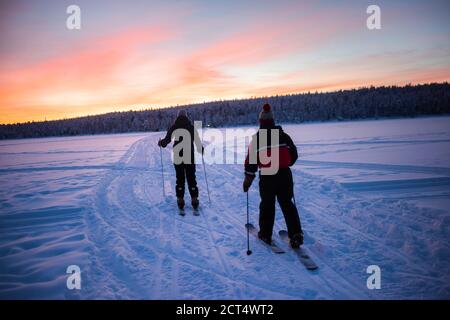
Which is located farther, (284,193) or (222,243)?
(222,243)

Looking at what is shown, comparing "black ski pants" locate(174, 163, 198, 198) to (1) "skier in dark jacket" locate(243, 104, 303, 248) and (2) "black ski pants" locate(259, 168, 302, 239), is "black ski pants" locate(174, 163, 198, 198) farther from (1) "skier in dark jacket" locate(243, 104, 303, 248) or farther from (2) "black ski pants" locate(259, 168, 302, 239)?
(2) "black ski pants" locate(259, 168, 302, 239)

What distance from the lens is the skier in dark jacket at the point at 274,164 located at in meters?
3.91

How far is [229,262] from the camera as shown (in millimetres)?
3674

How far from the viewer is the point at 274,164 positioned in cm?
392

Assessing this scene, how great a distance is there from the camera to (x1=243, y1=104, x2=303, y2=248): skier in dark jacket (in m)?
3.91

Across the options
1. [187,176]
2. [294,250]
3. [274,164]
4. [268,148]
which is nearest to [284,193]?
[274,164]

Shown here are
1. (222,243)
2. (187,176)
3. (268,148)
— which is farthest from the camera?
(187,176)

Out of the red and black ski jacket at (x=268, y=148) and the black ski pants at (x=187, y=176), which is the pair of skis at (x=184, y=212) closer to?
the black ski pants at (x=187, y=176)

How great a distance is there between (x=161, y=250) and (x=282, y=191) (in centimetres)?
211

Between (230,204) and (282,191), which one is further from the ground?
(282,191)

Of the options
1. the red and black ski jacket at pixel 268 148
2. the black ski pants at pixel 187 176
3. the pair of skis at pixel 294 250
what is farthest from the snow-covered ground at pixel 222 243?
the red and black ski jacket at pixel 268 148

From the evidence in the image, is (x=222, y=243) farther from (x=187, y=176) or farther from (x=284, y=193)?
(x=187, y=176)
